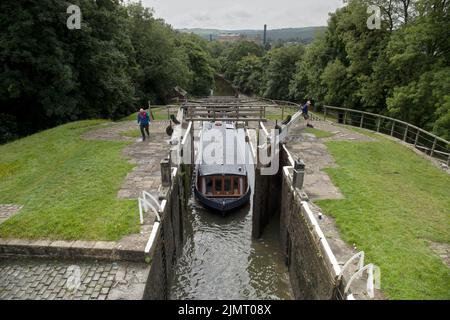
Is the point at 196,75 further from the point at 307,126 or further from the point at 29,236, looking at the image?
the point at 29,236

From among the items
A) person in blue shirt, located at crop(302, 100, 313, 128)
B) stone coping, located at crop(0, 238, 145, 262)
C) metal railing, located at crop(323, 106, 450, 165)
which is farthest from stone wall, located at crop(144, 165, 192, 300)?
metal railing, located at crop(323, 106, 450, 165)

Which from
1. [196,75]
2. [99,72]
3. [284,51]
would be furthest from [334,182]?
[196,75]

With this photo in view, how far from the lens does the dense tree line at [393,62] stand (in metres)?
17.9

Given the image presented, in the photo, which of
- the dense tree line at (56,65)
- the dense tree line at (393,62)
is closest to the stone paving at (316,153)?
the dense tree line at (393,62)

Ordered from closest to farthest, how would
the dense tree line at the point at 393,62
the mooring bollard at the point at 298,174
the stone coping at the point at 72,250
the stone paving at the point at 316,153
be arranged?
the stone coping at the point at 72,250
the mooring bollard at the point at 298,174
the stone paving at the point at 316,153
the dense tree line at the point at 393,62

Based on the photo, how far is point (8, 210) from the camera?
10062mm

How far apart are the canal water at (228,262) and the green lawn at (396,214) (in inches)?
159

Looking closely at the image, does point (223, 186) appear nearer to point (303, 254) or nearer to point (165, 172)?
point (165, 172)

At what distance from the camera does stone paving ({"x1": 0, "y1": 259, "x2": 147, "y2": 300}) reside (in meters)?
7.07

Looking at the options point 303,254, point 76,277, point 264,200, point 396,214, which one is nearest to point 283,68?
point 264,200

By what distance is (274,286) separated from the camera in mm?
11766

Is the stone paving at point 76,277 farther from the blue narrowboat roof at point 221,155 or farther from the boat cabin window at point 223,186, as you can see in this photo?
the blue narrowboat roof at point 221,155

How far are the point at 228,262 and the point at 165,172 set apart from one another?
4.83 meters
